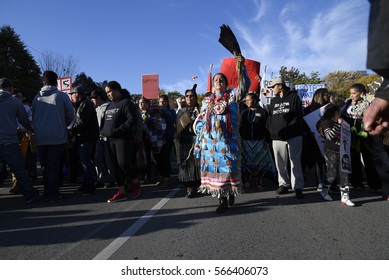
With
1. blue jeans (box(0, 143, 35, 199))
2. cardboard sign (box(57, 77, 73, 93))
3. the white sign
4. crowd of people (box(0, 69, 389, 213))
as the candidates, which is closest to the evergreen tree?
cardboard sign (box(57, 77, 73, 93))

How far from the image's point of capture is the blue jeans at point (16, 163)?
16.6ft

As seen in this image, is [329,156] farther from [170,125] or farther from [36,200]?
[36,200]

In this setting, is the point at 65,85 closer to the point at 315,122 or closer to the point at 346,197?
the point at 315,122

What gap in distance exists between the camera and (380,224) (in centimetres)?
350

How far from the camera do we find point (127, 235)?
3.34 meters

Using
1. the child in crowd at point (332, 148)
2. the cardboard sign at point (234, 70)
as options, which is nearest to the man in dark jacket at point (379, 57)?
the child in crowd at point (332, 148)

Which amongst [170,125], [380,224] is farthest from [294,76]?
[380,224]

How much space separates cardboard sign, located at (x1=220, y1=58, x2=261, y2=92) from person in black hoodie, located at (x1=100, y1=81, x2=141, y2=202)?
4002 mm

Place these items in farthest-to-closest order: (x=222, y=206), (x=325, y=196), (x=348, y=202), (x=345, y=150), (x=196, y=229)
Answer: (x=325, y=196) < (x=345, y=150) < (x=348, y=202) < (x=222, y=206) < (x=196, y=229)

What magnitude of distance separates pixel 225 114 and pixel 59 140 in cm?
311

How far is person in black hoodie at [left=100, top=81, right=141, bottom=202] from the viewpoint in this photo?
5.04m

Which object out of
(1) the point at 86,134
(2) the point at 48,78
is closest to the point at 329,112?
(1) the point at 86,134

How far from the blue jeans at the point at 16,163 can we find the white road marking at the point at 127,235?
8.20ft

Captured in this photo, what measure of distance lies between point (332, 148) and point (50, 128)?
195 inches
